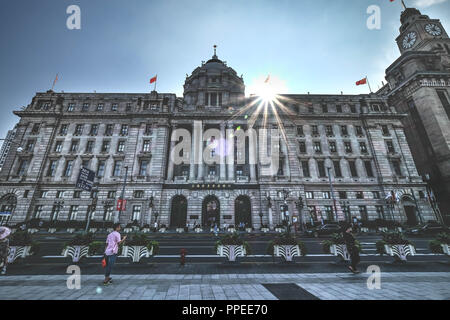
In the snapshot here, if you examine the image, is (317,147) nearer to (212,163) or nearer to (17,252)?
(212,163)

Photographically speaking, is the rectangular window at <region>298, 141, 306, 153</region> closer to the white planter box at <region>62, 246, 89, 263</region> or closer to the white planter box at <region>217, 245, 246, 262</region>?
the white planter box at <region>217, 245, 246, 262</region>

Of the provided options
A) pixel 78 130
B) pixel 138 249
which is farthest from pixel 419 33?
pixel 78 130

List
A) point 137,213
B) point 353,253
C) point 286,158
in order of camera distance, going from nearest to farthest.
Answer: point 353,253, point 137,213, point 286,158

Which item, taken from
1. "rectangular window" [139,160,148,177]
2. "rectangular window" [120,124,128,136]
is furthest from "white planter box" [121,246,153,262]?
"rectangular window" [120,124,128,136]

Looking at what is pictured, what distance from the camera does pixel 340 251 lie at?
962cm

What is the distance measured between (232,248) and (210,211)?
21488 millimetres

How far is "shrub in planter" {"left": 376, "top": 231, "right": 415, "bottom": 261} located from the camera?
30.9 feet

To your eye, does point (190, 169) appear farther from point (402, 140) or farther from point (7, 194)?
point (402, 140)

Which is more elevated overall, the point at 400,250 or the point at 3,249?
the point at 3,249

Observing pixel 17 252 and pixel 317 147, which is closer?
pixel 17 252

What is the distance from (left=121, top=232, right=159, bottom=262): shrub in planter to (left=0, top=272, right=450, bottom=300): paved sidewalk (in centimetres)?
217

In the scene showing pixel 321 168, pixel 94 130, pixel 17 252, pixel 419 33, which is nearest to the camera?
pixel 17 252

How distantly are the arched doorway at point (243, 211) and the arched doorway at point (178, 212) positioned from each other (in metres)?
8.53

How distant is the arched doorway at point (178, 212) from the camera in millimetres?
29297
